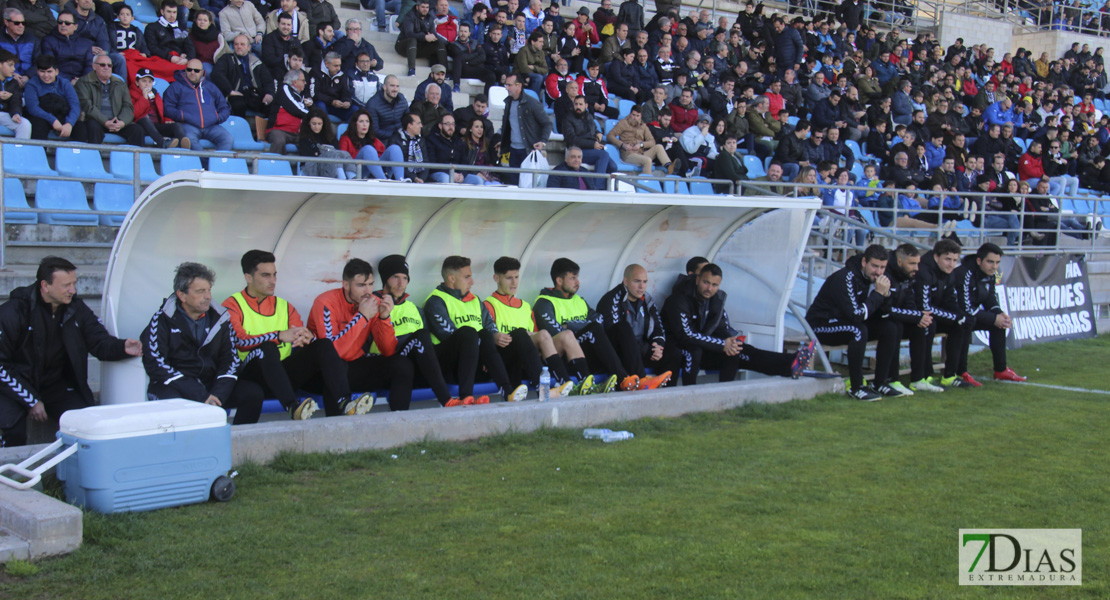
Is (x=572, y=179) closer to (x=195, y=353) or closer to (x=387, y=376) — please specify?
(x=387, y=376)

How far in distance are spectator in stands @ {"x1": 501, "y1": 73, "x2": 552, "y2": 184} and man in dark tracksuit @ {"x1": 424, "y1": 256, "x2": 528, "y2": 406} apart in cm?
505

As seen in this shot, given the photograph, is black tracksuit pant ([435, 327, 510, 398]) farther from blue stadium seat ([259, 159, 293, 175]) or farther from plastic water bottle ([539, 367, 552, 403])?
blue stadium seat ([259, 159, 293, 175])

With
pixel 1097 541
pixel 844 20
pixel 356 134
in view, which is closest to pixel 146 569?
pixel 1097 541

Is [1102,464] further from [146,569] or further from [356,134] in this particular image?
[356,134]

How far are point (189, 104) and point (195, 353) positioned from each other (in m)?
5.22

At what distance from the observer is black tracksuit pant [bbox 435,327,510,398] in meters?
6.69

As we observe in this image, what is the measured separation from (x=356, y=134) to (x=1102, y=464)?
759cm

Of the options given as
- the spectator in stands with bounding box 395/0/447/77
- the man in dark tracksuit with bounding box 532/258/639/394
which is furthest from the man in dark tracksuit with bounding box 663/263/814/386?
the spectator in stands with bounding box 395/0/447/77

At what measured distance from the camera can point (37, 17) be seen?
10.2 m

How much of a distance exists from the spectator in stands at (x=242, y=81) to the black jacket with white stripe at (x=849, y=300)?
656cm

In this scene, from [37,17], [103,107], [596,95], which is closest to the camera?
[103,107]

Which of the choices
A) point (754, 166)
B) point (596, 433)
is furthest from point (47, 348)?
point (754, 166)

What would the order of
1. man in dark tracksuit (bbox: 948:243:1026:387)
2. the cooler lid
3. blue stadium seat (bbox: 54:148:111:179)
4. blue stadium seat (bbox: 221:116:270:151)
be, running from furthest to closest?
blue stadium seat (bbox: 221:116:270:151), man in dark tracksuit (bbox: 948:243:1026:387), blue stadium seat (bbox: 54:148:111:179), the cooler lid

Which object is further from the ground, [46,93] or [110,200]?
[46,93]
